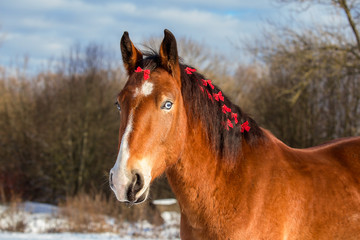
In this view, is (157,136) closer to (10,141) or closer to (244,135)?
(244,135)

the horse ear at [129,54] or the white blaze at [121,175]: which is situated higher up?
the horse ear at [129,54]

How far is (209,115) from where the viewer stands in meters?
3.09

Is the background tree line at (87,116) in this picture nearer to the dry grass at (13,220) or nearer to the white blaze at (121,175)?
the dry grass at (13,220)

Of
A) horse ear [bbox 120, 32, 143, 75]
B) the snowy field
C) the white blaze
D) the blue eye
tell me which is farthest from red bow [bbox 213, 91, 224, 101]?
the snowy field

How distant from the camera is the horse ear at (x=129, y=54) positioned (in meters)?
3.06

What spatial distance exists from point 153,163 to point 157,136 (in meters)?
0.20

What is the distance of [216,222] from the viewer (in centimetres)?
287

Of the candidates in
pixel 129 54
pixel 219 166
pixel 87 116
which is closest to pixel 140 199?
pixel 219 166

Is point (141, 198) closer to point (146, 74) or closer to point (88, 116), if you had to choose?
point (146, 74)

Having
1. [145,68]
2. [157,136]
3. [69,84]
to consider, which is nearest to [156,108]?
[157,136]

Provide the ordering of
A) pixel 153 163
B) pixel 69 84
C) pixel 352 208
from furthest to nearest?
1. pixel 69 84
2. pixel 352 208
3. pixel 153 163

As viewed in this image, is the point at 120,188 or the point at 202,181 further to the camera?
the point at 202,181

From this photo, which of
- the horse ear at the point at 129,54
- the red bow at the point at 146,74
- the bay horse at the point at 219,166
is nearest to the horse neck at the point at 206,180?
the bay horse at the point at 219,166

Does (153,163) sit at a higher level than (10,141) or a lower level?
higher
